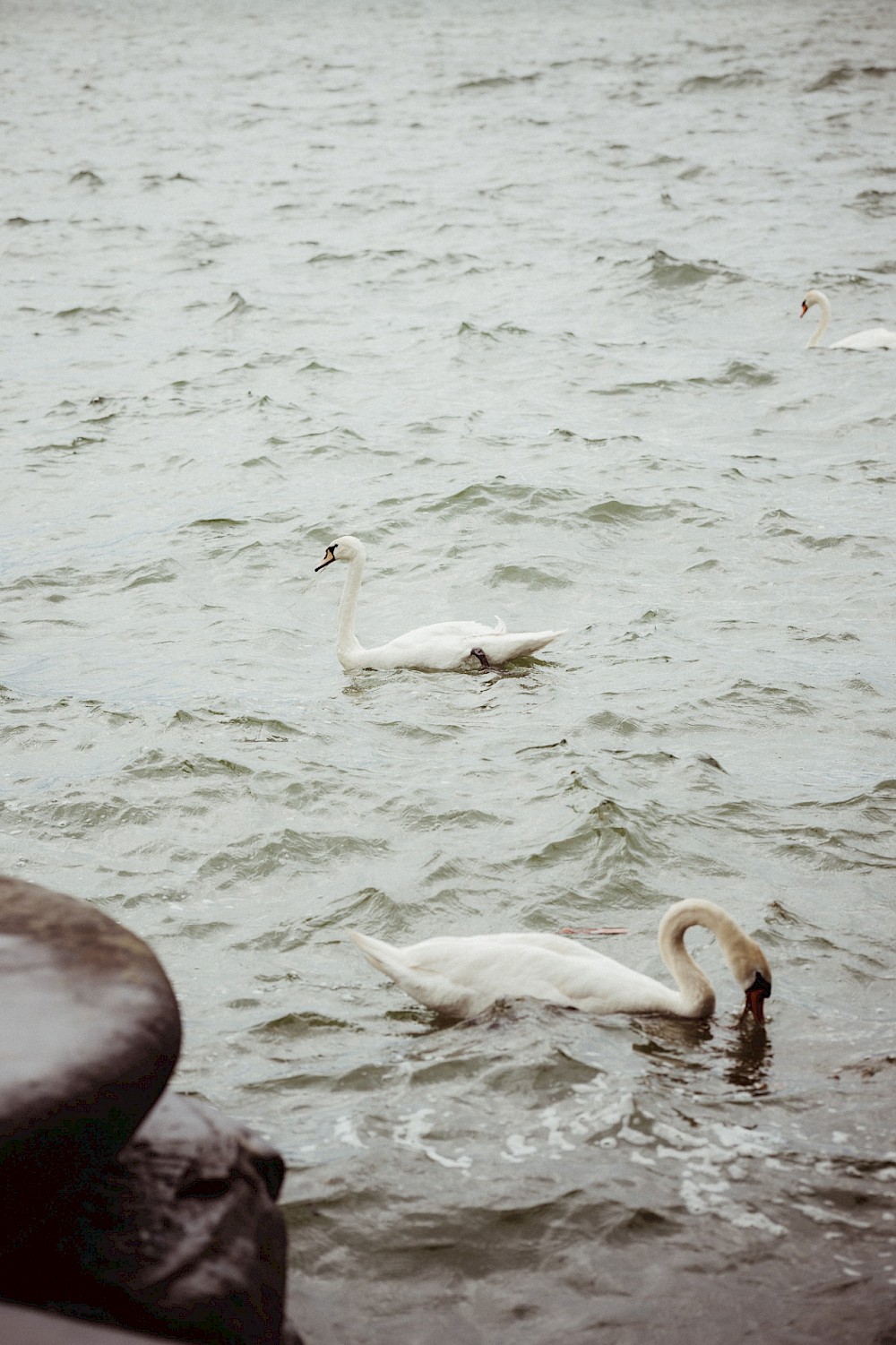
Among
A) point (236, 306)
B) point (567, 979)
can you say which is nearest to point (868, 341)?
point (236, 306)

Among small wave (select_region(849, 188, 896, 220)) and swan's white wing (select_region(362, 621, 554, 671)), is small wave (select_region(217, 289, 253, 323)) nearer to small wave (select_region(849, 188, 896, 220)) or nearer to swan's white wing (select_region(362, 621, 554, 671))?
small wave (select_region(849, 188, 896, 220))

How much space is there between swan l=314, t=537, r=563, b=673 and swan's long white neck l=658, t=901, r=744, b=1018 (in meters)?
3.72

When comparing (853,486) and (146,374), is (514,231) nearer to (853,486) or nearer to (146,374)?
(146,374)

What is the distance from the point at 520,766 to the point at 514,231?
16.2 m

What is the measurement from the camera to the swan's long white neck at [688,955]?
548 centimetres

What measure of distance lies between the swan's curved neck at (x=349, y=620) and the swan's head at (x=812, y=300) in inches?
330

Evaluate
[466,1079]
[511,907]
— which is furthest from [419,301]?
[466,1079]

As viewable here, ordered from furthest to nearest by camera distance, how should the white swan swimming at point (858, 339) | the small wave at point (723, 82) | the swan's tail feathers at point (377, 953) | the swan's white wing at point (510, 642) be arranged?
the small wave at point (723, 82)
the white swan swimming at point (858, 339)
the swan's white wing at point (510, 642)
the swan's tail feathers at point (377, 953)

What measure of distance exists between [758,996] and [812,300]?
12834mm

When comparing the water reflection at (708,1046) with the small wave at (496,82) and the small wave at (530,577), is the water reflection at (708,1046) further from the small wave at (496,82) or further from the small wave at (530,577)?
the small wave at (496,82)

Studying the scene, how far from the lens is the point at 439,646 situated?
9289 mm

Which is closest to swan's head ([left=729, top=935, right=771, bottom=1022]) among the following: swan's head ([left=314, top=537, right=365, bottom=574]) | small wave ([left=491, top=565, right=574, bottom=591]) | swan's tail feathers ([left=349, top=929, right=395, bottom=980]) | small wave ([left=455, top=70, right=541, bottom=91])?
swan's tail feathers ([left=349, top=929, right=395, bottom=980])

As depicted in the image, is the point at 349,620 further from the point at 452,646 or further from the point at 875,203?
the point at 875,203

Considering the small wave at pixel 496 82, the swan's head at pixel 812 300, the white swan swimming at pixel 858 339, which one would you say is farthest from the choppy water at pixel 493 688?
the small wave at pixel 496 82
